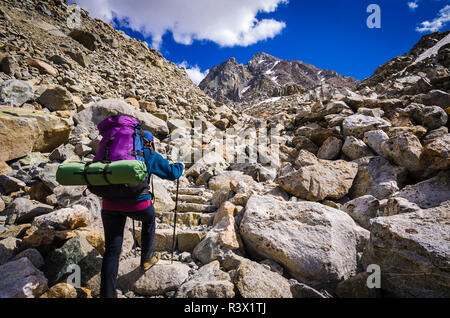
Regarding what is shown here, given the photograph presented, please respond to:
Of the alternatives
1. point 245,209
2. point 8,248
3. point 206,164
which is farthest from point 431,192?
point 8,248

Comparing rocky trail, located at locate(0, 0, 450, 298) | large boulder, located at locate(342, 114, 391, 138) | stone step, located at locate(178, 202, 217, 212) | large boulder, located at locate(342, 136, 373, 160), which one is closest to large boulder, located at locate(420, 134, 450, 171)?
rocky trail, located at locate(0, 0, 450, 298)

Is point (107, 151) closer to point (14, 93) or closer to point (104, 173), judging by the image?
point (104, 173)

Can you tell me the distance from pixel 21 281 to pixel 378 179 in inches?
298

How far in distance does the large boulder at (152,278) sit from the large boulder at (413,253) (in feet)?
9.90

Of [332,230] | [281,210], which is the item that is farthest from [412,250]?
[281,210]

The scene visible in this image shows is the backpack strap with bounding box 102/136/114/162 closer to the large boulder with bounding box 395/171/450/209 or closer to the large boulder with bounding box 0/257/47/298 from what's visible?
the large boulder with bounding box 0/257/47/298

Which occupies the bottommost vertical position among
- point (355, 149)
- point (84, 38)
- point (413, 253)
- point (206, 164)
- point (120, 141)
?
point (413, 253)

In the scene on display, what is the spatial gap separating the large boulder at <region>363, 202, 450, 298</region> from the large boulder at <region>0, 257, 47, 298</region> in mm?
4641

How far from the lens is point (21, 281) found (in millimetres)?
2330

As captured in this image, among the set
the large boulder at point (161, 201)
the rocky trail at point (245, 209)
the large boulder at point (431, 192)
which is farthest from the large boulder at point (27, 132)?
the large boulder at point (431, 192)

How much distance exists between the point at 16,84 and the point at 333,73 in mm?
196648

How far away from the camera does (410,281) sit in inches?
98.7

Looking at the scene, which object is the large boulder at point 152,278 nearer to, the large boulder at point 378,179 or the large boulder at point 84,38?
the large boulder at point 378,179
